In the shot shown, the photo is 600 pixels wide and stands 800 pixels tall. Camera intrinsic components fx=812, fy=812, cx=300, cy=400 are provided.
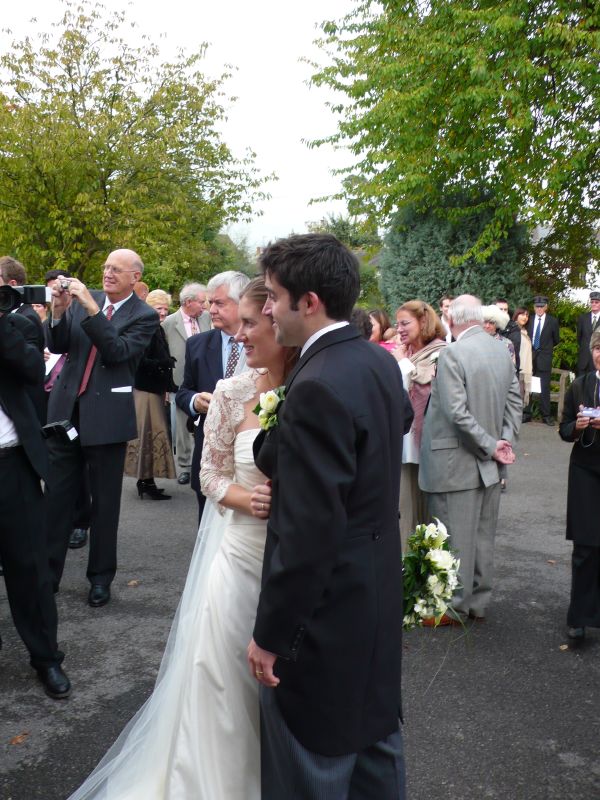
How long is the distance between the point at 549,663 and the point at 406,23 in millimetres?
13841

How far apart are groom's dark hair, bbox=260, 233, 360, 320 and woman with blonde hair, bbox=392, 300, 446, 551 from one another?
3.75 metres

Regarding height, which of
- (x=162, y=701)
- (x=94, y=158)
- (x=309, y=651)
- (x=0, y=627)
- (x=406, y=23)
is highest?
(x=406, y=23)

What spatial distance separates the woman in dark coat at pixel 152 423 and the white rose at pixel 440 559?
568cm

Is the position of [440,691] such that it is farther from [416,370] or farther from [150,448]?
[150,448]

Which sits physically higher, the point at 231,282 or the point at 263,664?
the point at 231,282

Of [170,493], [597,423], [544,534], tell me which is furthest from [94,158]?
[597,423]

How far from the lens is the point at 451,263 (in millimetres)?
16750

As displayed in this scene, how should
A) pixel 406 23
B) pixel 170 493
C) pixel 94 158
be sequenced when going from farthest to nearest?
pixel 94 158
pixel 406 23
pixel 170 493

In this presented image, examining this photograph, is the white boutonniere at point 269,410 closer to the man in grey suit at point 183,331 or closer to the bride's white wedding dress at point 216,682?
the bride's white wedding dress at point 216,682

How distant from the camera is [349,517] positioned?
2361 millimetres

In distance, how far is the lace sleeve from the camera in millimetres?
3275

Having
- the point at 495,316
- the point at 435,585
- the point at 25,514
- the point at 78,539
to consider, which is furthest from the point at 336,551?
the point at 495,316

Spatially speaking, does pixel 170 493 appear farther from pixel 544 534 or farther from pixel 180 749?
pixel 180 749

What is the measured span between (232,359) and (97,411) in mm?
1025
